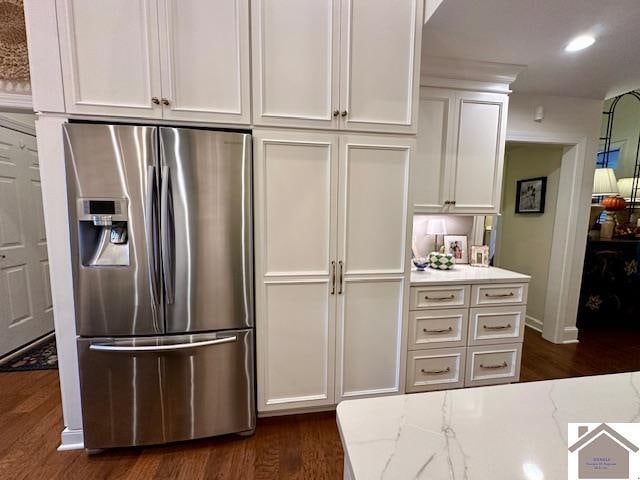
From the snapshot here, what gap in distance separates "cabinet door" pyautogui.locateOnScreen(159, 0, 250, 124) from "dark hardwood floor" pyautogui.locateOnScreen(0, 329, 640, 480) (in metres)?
1.92

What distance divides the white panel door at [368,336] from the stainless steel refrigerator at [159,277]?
2.05 ft

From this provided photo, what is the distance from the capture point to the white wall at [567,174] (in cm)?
289

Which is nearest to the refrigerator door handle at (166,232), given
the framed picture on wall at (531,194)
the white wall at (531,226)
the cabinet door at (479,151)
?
the cabinet door at (479,151)

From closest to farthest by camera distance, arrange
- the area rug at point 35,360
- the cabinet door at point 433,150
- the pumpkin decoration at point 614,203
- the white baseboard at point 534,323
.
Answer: the cabinet door at point 433,150 → the area rug at point 35,360 → the white baseboard at point 534,323 → the pumpkin decoration at point 614,203

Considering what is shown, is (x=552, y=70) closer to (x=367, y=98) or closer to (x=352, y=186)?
(x=367, y=98)

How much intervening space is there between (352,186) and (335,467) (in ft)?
5.33

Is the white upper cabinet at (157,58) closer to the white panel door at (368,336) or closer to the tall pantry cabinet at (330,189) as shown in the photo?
the tall pantry cabinet at (330,189)

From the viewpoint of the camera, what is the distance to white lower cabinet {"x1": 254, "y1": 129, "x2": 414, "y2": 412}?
5.79ft

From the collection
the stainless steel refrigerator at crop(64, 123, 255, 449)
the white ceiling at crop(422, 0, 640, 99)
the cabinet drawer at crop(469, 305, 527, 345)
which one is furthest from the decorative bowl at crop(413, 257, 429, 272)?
the white ceiling at crop(422, 0, 640, 99)

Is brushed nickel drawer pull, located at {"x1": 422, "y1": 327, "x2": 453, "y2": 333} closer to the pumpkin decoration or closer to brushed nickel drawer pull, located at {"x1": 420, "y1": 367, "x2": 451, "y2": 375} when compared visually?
brushed nickel drawer pull, located at {"x1": 420, "y1": 367, "x2": 451, "y2": 375}

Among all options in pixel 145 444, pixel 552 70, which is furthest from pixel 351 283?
pixel 552 70

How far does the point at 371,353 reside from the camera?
200cm

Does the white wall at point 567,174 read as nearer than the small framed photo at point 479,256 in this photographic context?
No

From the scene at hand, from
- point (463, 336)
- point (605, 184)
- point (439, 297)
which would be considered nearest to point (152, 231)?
point (439, 297)
